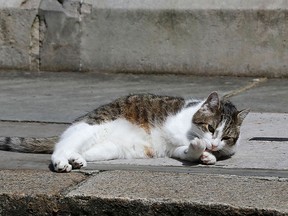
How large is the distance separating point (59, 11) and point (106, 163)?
4059 millimetres

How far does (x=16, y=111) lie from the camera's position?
20.5 ft

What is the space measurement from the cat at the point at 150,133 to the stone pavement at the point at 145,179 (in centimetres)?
9

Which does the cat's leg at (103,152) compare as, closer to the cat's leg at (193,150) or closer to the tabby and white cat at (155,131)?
the tabby and white cat at (155,131)

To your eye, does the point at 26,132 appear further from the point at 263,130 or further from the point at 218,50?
the point at 218,50

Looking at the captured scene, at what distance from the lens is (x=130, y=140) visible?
4918mm

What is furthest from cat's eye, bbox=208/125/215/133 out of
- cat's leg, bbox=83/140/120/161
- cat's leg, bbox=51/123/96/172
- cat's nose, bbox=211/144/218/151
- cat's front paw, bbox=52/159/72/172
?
cat's front paw, bbox=52/159/72/172

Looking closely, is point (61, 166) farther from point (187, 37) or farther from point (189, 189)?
point (187, 37)

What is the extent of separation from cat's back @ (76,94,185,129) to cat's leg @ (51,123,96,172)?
4.2 inches

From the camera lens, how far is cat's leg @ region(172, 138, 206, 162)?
4.54 meters

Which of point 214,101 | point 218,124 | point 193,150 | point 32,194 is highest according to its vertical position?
point 214,101

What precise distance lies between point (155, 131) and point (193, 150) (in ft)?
1.53

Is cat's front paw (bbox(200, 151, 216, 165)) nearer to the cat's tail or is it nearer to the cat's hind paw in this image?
the cat's hind paw

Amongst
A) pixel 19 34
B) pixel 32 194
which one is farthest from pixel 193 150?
pixel 19 34

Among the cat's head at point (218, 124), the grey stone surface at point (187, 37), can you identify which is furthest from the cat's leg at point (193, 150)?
the grey stone surface at point (187, 37)
